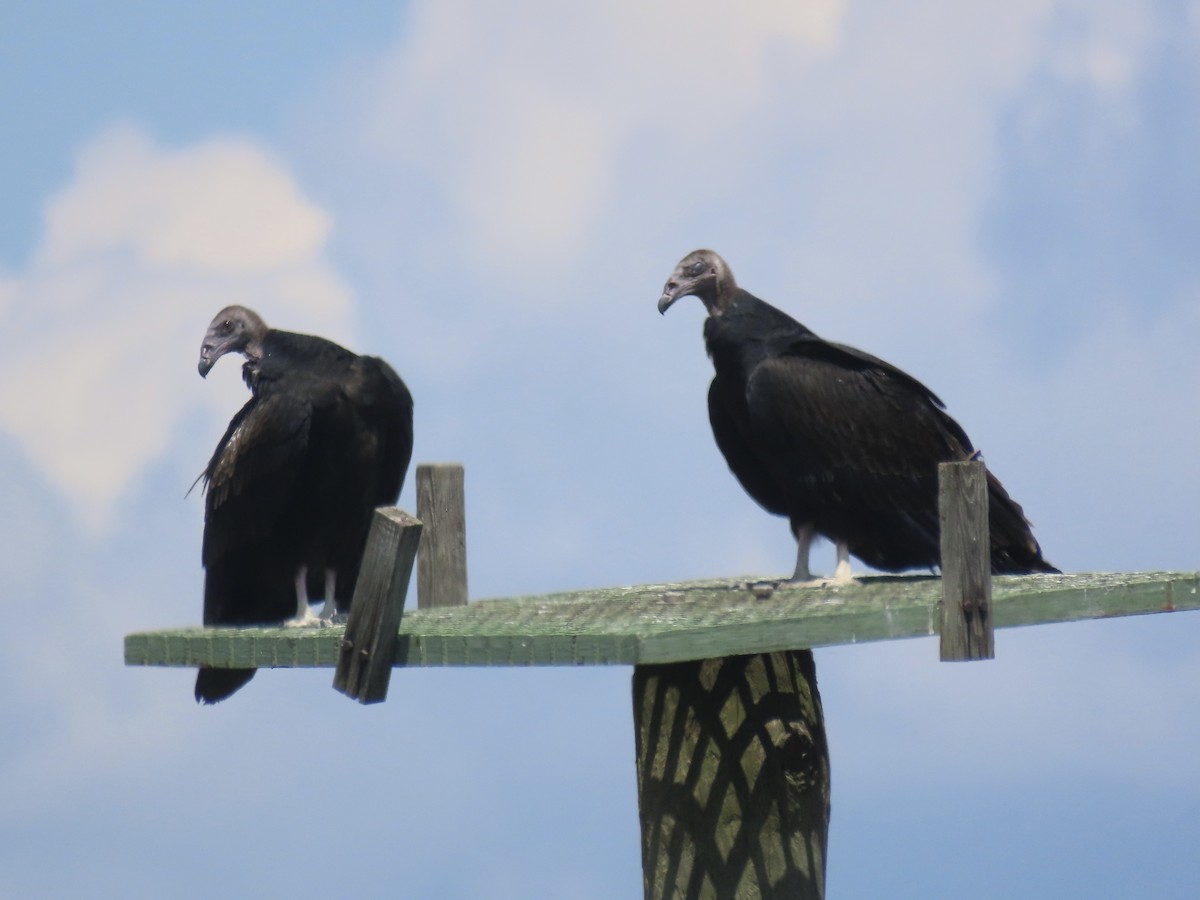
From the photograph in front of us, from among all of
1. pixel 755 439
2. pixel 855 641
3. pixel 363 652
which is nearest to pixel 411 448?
pixel 755 439

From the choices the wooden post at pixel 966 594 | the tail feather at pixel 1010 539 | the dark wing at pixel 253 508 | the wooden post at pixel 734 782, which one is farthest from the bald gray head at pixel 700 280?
the wooden post at pixel 966 594

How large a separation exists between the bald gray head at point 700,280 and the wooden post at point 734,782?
1.82 meters

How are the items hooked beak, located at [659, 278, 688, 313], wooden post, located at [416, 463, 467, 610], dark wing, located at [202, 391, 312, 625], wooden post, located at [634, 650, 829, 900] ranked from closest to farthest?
wooden post, located at [634, 650, 829, 900], dark wing, located at [202, 391, 312, 625], wooden post, located at [416, 463, 467, 610], hooked beak, located at [659, 278, 688, 313]

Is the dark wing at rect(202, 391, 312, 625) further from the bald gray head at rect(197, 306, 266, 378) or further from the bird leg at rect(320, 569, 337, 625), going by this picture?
the bald gray head at rect(197, 306, 266, 378)

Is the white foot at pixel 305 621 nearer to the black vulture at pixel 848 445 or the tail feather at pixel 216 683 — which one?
the tail feather at pixel 216 683

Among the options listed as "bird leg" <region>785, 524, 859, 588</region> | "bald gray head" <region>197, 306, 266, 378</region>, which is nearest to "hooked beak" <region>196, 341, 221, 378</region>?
"bald gray head" <region>197, 306, 266, 378</region>

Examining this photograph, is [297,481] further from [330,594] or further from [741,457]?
[741,457]

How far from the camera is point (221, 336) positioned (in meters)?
7.93

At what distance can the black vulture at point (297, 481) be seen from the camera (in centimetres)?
732

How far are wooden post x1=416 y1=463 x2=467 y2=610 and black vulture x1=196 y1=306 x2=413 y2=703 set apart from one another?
15 centimetres

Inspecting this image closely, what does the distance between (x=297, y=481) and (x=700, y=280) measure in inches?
71.4

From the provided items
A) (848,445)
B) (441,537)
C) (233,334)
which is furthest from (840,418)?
(233,334)

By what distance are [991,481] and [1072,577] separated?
21.3 inches

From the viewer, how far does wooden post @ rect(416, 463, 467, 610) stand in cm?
762
